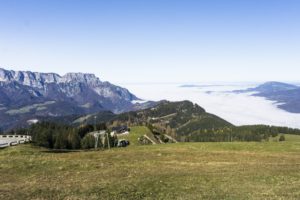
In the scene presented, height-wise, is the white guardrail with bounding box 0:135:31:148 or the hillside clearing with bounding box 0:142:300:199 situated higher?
the hillside clearing with bounding box 0:142:300:199

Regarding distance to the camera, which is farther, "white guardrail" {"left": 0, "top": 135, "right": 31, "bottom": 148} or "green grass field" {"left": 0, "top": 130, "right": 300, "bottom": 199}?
"white guardrail" {"left": 0, "top": 135, "right": 31, "bottom": 148}

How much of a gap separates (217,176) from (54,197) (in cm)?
1773

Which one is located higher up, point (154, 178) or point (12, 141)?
point (154, 178)

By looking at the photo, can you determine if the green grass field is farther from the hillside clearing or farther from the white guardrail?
the white guardrail

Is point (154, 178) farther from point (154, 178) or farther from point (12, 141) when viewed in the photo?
point (12, 141)

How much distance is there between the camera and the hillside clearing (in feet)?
102

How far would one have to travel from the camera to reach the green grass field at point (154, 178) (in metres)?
31.0

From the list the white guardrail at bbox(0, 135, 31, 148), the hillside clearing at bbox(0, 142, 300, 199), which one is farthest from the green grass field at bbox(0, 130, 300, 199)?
the white guardrail at bbox(0, 135, 31, 148)

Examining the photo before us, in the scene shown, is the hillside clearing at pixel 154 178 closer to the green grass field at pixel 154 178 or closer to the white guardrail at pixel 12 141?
the green grass field at pixel 154 178

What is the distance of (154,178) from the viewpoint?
125 ft

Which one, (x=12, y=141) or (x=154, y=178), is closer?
(x=154, y=178)

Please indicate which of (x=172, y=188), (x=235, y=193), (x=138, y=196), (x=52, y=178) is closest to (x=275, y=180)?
(x=235, y=193)

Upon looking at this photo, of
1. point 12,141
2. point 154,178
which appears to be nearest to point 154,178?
point 154,178

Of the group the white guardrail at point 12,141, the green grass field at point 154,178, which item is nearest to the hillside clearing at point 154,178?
the green grass field at point 154,178
